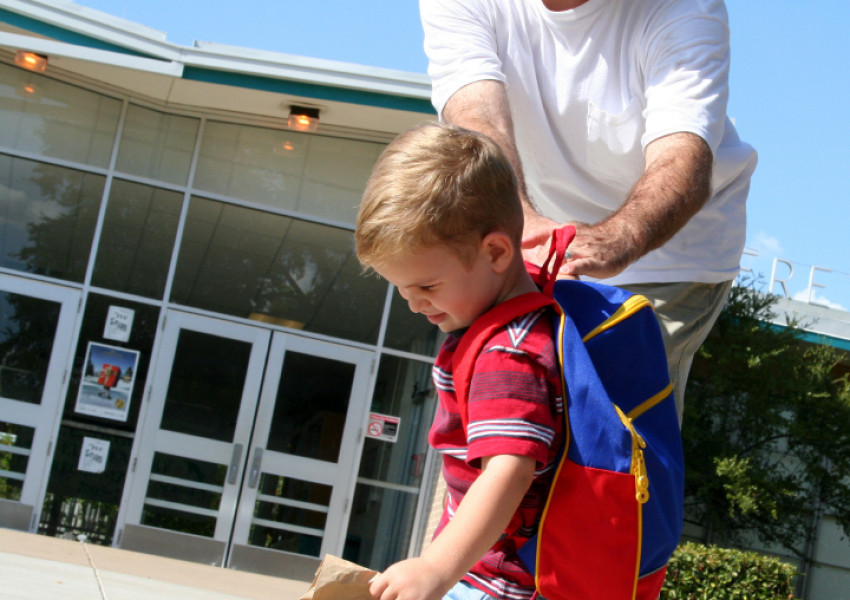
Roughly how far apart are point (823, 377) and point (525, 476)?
14.1m

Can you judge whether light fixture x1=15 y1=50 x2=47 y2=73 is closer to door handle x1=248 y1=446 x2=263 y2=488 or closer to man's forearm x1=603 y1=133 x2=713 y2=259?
door handle x1=248 y1=446 x2=263 y2=488

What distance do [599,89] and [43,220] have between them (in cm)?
1078

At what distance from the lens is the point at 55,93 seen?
1186 centimetres

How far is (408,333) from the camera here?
12367 millimetres

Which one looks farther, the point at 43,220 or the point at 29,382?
the point at 43,220

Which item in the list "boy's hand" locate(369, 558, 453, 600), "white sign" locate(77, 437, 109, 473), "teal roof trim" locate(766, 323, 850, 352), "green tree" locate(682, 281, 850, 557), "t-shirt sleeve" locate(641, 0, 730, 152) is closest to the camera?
"boy's hand" locate(369, 558, 453, 600)

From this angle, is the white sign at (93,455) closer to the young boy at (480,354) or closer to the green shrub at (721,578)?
the green shrub at (721,578)

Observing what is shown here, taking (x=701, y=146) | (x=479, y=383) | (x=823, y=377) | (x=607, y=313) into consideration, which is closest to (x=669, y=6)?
(x=701, y=146)

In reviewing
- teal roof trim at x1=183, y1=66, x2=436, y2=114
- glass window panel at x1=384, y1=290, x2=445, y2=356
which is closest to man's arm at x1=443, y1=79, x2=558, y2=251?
teal roof trim at x1=183, y1=66, x2=436, y2=114

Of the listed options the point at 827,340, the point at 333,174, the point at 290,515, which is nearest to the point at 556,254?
the point at 290,515

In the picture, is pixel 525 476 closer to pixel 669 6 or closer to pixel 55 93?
pixel 669 6

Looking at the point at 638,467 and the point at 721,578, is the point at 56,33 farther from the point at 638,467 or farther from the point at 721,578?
the point at 638,467

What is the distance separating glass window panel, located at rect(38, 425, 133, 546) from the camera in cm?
1145

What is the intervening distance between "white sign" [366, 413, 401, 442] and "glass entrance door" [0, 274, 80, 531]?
152 inches
